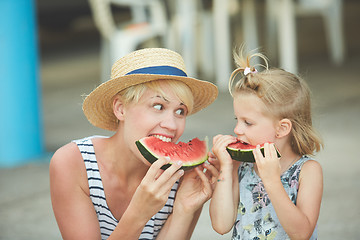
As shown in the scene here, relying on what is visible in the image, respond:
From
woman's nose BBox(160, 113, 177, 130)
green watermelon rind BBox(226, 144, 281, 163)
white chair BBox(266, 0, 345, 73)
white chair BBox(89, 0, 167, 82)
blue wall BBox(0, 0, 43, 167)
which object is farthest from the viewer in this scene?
white chair BBox(89, 0, 167, 82)

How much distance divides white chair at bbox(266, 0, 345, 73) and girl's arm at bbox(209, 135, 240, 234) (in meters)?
5.19

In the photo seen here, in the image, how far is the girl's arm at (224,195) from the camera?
9.41 feet

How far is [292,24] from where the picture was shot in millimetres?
8164

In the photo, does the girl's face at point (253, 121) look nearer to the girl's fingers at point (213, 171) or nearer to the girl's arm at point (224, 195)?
the girl's arm at point (224, 195)

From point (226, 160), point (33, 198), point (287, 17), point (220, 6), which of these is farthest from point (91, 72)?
point (226, 160)

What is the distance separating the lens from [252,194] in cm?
292

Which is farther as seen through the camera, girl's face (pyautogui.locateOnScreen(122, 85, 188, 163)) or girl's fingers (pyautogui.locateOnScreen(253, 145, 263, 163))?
girl's face (pyautogui.locateOnScreen(122, 85, 188, 163))

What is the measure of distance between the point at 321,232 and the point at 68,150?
6.30 ft

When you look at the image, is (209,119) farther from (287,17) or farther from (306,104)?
(306,104)

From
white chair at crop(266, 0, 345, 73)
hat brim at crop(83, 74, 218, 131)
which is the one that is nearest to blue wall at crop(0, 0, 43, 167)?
hat brim at crop(83, 74, 218, 131)

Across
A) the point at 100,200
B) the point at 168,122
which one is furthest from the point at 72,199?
the point at 168,122

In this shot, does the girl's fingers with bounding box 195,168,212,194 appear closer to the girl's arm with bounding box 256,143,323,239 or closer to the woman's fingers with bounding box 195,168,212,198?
the woman's fingers with bounding box 195,168,212,198

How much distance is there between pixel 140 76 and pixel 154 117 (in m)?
0.21

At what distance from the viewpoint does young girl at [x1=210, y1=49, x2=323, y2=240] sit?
2.77m
